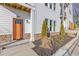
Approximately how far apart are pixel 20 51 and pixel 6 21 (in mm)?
646

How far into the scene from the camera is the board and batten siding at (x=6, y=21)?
427 centimetres

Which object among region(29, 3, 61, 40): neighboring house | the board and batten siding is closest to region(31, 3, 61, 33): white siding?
region(29, 3, 61, 40): neighboring house

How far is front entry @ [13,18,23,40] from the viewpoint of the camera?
4.44m

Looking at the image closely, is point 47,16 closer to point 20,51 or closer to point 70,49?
point 70,49

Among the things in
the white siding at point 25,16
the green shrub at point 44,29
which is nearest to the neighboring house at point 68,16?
the green shrub at point 44,29

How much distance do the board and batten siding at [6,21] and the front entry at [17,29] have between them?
0.09 metres

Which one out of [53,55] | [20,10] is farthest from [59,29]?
[20,10]

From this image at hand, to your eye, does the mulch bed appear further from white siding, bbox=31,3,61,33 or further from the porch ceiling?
the porch ceiling

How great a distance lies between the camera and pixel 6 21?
4.32 meters

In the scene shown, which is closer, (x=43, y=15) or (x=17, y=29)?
(x=17, y=29)

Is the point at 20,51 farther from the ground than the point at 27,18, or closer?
closer

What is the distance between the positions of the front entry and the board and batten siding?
0.09 metres

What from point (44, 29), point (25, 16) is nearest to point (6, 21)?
point (25, 16)

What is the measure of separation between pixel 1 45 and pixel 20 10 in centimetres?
79
